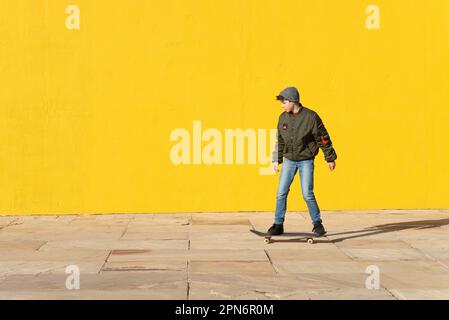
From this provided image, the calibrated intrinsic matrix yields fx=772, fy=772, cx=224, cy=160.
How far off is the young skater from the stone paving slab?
55cm

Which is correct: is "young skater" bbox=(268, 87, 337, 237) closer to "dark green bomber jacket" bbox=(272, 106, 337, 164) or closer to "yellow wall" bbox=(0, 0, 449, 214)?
"dark green bomber jacket" bbox=(272, 106, 337, 164)

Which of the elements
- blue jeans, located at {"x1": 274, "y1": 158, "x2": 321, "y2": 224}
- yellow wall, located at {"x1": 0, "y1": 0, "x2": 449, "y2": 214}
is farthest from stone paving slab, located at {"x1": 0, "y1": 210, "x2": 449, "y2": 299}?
yellow wall, located at {"x1": 0, "y1": 0, "x2": 449, "y2": 214}

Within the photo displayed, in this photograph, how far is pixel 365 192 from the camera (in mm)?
12227

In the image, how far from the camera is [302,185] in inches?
363

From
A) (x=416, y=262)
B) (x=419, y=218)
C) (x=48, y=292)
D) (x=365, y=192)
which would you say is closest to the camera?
(x=48, y=292)

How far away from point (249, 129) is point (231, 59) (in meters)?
1.13

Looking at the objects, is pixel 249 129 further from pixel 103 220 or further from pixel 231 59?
pixel 103 220

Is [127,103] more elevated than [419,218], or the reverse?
[127,103]

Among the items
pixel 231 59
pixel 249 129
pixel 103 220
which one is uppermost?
pixel 231 59

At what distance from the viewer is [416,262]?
7.77 m

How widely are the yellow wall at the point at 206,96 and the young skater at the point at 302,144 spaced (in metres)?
2.83
